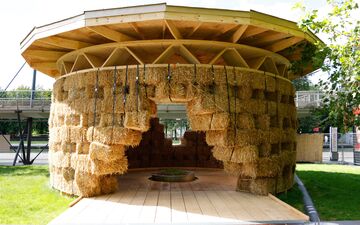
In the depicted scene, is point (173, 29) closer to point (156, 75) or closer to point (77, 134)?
point (156, 75)

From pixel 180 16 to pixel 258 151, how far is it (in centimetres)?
368

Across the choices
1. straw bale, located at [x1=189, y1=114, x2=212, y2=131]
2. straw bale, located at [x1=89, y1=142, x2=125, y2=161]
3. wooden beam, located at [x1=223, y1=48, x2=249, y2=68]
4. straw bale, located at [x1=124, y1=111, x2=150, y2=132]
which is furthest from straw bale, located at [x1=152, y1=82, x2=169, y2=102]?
wooden beam, located at [x1=223, y1=48, x2=249, y2=68]

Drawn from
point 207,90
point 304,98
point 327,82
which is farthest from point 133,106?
point 304,98

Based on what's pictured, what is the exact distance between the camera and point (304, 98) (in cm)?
2248

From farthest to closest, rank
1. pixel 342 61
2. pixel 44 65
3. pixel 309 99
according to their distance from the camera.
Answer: pixel 309 99 < pixel 44 65 < pixel 342 61

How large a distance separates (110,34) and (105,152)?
2823 millimetres

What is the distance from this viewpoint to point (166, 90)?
24.1ft

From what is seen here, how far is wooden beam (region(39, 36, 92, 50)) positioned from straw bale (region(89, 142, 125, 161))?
2908 mm

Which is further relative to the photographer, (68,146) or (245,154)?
(68,146)

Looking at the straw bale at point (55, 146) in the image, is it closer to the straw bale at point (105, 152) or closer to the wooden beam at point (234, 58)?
the straw bale at point (105, 152)

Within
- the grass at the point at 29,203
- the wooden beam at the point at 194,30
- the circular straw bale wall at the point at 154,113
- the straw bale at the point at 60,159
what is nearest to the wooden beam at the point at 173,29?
the wooden beam at the point at 194,30

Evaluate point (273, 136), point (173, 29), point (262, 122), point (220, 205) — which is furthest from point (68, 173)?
point (273, 136)

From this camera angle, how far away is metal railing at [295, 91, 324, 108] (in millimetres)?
20375

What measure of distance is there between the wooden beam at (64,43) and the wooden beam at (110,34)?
124cm
